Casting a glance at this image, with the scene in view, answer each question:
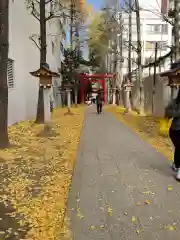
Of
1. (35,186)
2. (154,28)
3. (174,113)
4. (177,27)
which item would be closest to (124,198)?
(35,186)

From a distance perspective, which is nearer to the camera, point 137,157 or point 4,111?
point 137,157

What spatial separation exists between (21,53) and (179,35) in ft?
23.6

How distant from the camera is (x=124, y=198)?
528 centimetres

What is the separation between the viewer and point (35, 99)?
20453 mm

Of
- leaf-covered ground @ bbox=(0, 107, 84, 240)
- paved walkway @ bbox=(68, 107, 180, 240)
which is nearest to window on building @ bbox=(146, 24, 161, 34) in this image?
leaf-covered ground @ bbox=(0, 107, 84, 240)

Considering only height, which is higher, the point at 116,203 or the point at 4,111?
the point at 4,111

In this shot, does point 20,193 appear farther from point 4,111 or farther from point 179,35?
point 179,35

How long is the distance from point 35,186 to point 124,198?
1.62 meters

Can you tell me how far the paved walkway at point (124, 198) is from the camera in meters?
4.17

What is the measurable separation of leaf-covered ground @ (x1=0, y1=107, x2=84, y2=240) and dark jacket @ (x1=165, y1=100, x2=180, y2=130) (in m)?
2.10

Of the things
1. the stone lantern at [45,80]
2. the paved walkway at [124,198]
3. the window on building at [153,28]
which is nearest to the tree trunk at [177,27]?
the stone lantern at [45,80]

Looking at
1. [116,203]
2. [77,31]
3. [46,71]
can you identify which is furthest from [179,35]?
[77,31]

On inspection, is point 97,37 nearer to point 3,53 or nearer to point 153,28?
point 153,28

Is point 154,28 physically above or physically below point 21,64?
above
